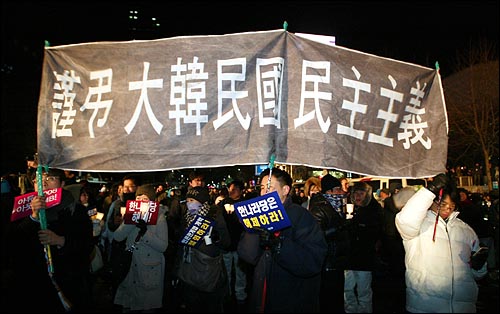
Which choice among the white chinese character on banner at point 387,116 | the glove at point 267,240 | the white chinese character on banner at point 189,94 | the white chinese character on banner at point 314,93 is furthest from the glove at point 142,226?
the white chinese character on banner at point 387,116

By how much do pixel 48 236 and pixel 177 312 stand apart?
13.3 ft

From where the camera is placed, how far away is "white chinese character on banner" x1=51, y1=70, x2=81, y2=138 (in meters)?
4.02

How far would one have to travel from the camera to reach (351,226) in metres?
7.11

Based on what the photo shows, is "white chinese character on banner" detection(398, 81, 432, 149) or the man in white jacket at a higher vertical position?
"white chinese character on banner" detection(398, 81, 432, 149)

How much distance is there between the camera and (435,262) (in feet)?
13.2

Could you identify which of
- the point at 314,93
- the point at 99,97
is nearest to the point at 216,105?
the point at 314,93

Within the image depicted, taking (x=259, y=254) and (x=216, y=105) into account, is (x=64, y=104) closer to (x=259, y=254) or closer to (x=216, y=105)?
(x=216, y=105)

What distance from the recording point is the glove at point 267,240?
350 centimetres

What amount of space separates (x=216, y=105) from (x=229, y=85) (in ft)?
0.70

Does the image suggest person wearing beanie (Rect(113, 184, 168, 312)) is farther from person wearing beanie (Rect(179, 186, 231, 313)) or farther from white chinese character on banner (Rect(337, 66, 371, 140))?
white chinese character on banner (Rect(337, 66, 371, 140))

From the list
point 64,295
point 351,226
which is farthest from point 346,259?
point 64,295

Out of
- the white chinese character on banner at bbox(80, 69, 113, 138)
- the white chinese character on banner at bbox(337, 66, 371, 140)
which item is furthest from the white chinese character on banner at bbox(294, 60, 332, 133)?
the white chinese character on banner at bbox(80, 69, 113, 138)

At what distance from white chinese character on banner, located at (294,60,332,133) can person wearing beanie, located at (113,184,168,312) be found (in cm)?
285

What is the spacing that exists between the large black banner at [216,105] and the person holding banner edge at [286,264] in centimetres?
55
